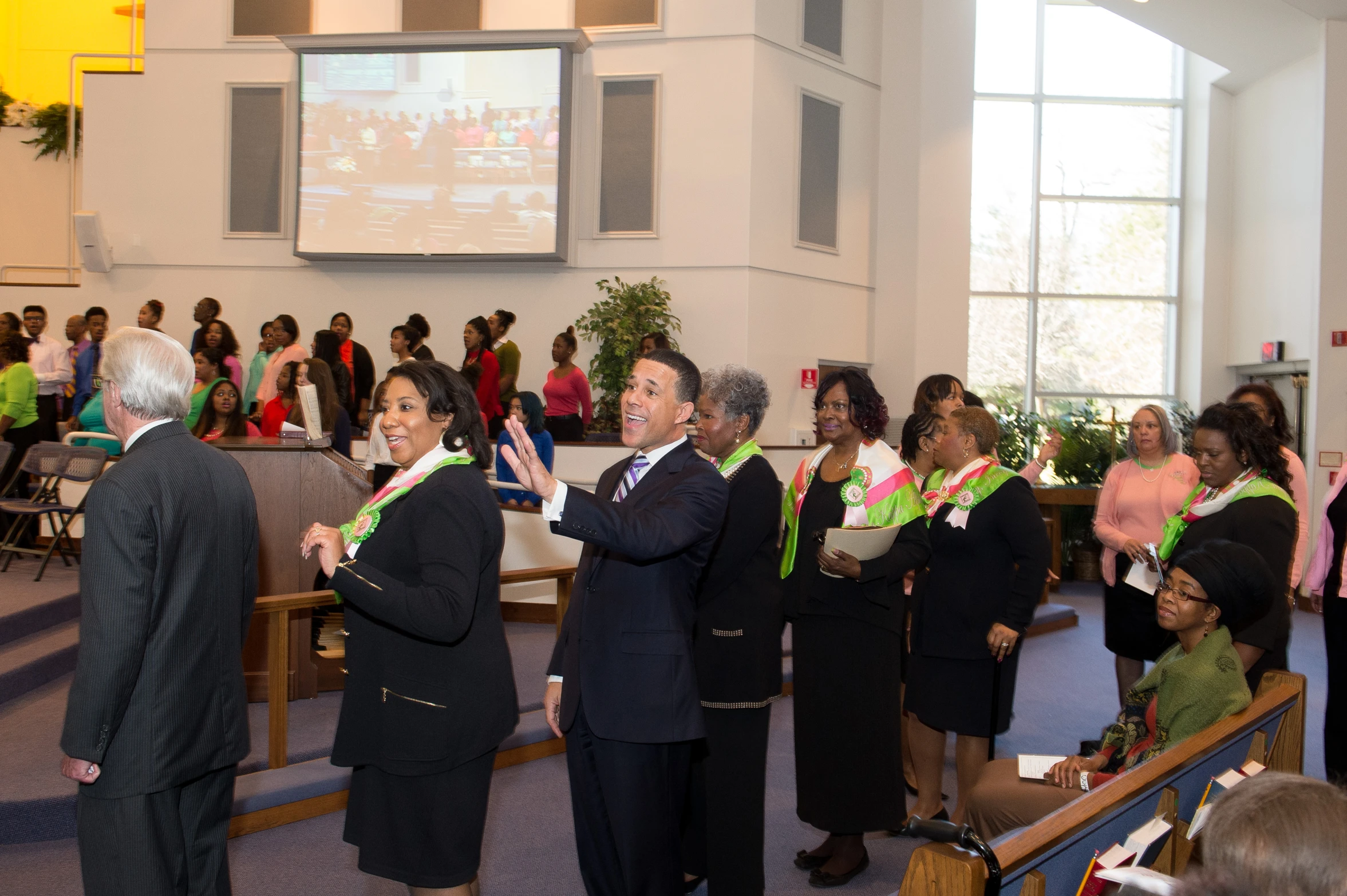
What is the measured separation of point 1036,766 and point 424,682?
1772 mm

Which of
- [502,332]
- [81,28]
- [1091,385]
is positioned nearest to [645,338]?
[502,332]

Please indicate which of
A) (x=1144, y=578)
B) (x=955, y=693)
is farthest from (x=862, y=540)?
(x=1144, y=578)

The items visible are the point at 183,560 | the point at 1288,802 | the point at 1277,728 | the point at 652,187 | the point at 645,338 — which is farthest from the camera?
the point at 652,187

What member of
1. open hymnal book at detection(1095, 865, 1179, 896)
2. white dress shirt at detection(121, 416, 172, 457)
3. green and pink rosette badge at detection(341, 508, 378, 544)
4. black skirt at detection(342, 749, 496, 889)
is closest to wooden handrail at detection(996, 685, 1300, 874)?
open hymnal book at detection(1095, 865, 1179, 896)

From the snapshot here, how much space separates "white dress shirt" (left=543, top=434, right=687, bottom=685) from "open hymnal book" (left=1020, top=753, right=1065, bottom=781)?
4.49ft

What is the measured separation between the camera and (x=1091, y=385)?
14.7 m

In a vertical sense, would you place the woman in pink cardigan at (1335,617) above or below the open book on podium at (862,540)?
below

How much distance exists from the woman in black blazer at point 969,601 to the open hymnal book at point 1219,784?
128 cm

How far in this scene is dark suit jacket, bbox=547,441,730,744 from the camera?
235cm

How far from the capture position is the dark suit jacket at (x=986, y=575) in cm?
382

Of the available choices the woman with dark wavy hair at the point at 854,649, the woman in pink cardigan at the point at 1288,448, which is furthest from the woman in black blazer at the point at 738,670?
the woman in pink cardigan at the point at 1288,448

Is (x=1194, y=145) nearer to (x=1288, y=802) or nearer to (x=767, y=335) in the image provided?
(x=767, y=335)

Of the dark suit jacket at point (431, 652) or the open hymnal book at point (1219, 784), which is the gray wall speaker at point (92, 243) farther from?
the open hymnal book at point (1219, 784)

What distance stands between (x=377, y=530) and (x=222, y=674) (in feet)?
1.47
